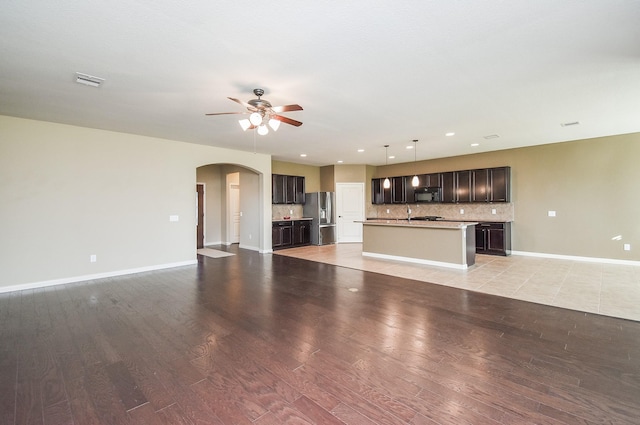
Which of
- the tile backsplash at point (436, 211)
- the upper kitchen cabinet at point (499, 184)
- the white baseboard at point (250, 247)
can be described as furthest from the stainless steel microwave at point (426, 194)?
the white baseboard at point (250, 247)

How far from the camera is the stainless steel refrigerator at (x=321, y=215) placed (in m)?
9.26

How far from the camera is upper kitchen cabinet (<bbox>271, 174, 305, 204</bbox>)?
8.83 meters

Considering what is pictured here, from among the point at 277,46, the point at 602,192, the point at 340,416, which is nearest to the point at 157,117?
the point at 277,46

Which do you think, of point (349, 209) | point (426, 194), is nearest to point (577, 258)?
point (426, 194)

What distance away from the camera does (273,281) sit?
5012 millimetres

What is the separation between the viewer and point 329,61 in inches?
112

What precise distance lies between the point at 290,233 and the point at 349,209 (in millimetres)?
2356

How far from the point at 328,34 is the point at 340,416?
2.83m

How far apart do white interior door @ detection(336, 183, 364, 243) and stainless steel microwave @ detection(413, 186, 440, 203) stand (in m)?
1.88

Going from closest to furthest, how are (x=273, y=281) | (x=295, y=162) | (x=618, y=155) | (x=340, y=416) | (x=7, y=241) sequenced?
(x=340, y=416)
(x=7, y=241)
(x=273, y=281)
(x=618, y=155)
(x=295, y=162)

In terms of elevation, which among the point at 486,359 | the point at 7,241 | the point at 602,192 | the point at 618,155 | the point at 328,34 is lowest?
the point at 486,359

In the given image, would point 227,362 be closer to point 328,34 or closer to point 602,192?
→ point 328,34

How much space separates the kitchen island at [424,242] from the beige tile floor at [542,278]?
0.26 metres

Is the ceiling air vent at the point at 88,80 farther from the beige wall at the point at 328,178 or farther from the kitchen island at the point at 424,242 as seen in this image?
the beige wall at the point at 328,178
